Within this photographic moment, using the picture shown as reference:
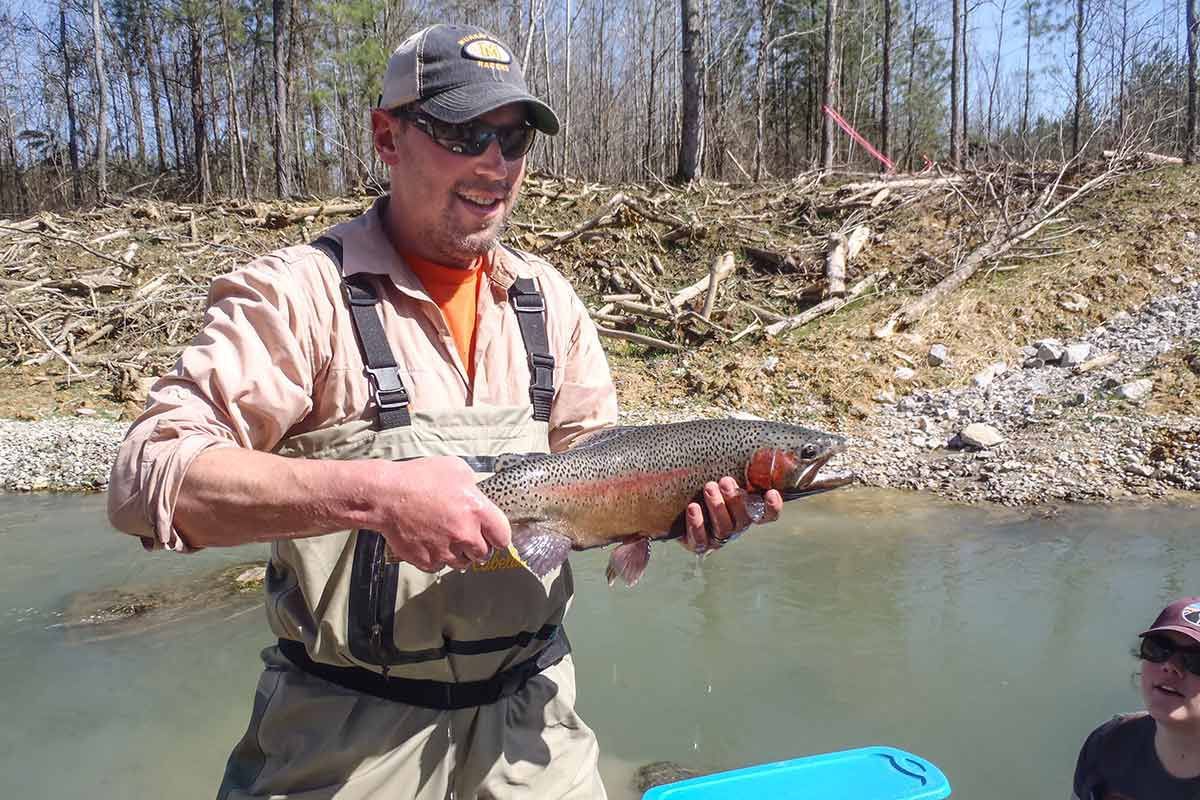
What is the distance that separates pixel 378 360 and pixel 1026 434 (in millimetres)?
8961

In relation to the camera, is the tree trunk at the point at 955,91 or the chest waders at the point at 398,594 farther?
the tree trunk at the point at 955,91

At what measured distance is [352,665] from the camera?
238 centimetres

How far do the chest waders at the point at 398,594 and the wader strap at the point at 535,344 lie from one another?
8 centimetres

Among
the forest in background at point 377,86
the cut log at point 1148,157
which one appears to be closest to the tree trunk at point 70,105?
the forest in background at point 377,86

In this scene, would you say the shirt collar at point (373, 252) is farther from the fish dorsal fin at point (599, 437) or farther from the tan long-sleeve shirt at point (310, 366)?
the fish dorsal fin at point (599, 437)

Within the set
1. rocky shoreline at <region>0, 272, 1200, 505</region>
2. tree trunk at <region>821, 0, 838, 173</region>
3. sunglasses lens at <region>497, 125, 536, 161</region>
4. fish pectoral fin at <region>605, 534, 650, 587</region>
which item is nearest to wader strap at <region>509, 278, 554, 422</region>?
sunglasses lens at <region>497, 125, 536, 161</region>

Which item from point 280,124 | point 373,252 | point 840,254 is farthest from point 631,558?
point 280,124

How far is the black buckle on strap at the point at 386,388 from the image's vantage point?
2.34 m

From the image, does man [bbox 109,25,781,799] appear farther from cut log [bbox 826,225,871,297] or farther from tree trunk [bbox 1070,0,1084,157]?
tree trunk [bbox 1070,0,1084,157]

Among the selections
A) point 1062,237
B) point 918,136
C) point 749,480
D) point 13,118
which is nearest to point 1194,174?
point 1062,237

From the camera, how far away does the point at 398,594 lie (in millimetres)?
2297

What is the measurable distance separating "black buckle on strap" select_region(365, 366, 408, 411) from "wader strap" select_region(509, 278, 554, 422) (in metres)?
0.44

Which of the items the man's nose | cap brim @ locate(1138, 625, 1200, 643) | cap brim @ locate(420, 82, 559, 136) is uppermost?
cap brim @ locate(420, 82, 559, 136)

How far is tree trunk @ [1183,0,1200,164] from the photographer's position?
669 inches
